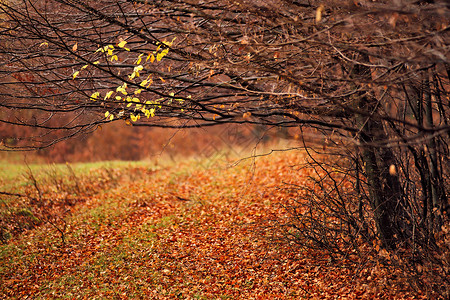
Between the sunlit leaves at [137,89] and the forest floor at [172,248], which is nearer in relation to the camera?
the sunlit leaves at [137,89]

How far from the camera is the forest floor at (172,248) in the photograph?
6.68 m

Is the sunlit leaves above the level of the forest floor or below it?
above

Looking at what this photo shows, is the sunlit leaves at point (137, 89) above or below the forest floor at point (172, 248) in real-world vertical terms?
above

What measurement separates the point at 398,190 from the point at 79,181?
11465 millimetres

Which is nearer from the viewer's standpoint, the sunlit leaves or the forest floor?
the sunlit leaves

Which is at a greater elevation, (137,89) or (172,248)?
(137,89)

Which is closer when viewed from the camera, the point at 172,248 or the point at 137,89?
the point at 137,89

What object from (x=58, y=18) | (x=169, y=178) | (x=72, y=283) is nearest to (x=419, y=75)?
(x=58, y=18)

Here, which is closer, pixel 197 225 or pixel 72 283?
pixel 72 283

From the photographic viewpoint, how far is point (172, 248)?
27.7 feet

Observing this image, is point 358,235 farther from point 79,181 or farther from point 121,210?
point 79,181

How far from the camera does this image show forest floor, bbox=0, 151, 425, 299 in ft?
21.9

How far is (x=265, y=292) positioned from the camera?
656cm

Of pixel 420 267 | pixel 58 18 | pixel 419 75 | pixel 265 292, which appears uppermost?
pixel 58 18
